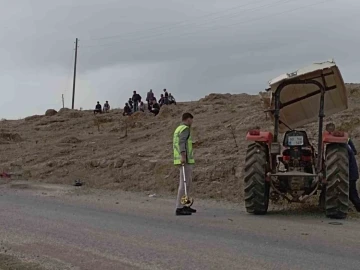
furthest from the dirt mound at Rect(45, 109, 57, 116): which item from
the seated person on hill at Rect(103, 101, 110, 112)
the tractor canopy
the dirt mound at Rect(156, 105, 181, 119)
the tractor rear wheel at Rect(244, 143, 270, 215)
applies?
the tractor rear wheel at Rect(244, 143, 270, 215)

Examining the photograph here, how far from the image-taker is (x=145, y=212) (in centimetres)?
1314

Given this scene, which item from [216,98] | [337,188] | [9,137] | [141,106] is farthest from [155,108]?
Answer: [337,188]

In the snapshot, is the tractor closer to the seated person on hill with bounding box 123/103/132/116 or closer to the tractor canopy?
the tractor canopy

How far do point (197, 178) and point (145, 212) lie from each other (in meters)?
4.70

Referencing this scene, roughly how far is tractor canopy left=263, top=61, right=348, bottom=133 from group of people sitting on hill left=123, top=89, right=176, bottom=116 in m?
20.0

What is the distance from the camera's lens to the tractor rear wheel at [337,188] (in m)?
11.5

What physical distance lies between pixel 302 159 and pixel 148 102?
23.5 metres

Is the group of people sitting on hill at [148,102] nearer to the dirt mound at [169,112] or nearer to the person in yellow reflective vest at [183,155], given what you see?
the dirt mound at [169,112]

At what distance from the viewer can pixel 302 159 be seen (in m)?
12.4

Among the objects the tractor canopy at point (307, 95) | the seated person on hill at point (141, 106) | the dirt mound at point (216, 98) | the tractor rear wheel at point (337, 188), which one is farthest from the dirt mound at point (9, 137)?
the tractor rear wheel at point (337, 188)

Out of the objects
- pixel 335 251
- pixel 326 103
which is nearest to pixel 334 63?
pixel 326 103

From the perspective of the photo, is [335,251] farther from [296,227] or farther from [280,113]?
[280,113]

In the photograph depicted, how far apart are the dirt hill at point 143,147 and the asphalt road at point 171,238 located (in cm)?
384

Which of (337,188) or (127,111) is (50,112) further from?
(337,188)
